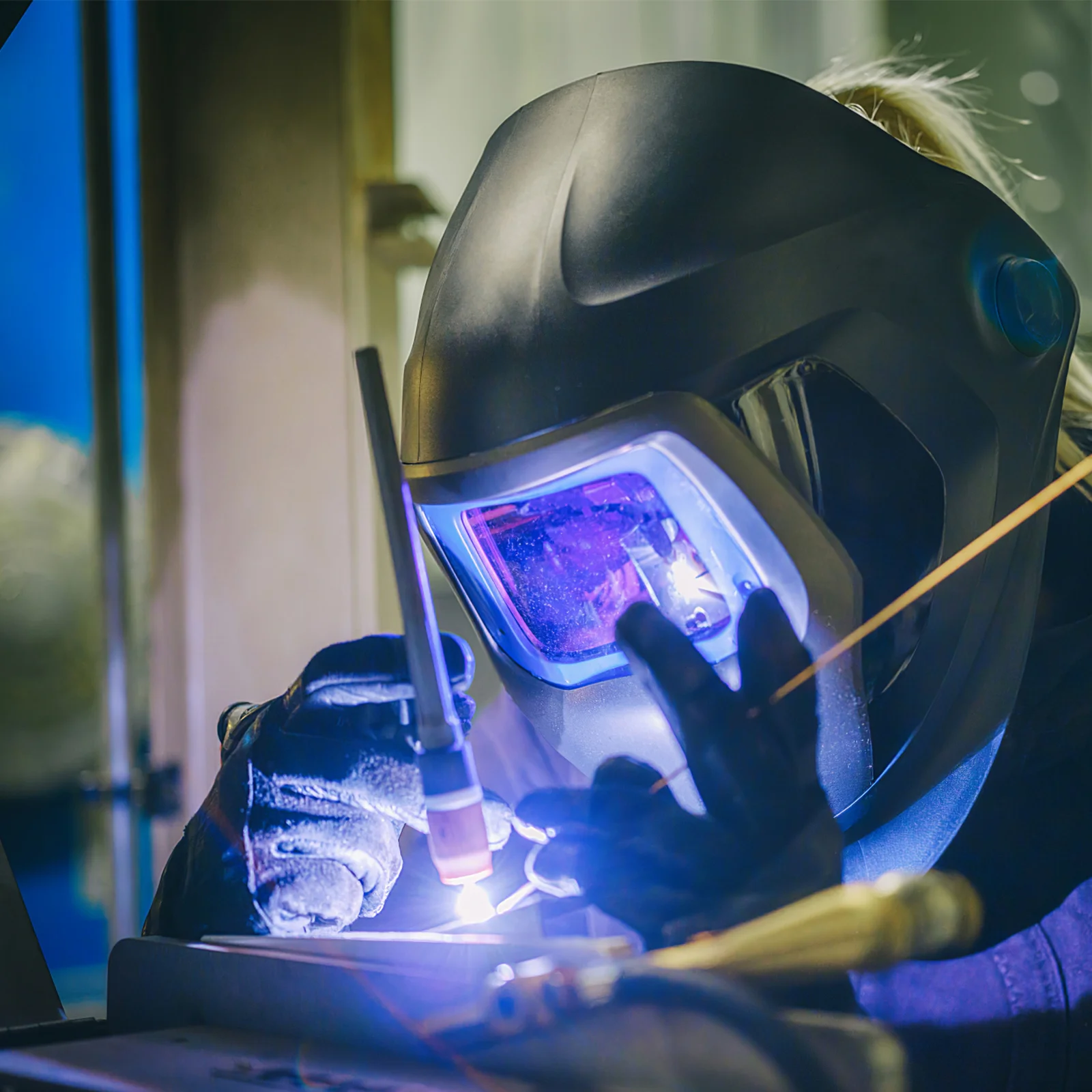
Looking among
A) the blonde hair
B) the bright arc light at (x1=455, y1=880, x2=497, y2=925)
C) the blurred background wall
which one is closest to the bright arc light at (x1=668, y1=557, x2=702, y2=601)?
the bright arc light at (x1=455, y1=880, x2=497, y2=925)

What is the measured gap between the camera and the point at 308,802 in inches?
24.0

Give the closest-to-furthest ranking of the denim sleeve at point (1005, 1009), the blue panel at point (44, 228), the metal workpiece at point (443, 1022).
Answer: the metal workpiece at point (443, 1022)
the denim sleeve at point (1005, 1009)
the blue panel at point (44, 228)

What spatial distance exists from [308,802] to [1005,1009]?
456 millimetres

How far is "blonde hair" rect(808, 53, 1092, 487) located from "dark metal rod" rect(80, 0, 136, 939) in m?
0.99

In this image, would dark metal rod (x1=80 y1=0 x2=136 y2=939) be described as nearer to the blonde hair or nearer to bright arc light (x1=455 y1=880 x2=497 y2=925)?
bright arc light (x1=455 y1=880 x2=497 y2=925)

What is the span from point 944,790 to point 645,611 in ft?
0.82

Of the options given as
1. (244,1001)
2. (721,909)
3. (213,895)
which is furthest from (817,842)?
(213,895)

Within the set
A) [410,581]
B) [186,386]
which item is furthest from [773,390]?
[186,386]

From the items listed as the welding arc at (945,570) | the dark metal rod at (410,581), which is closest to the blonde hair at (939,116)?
the welding arc at (945,570)

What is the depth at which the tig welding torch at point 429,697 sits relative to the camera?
447 millimetres

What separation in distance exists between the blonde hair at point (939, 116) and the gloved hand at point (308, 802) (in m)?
0.56

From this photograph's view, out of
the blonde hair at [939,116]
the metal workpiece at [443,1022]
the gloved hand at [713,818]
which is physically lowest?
the metal workpiece at [443,1022]

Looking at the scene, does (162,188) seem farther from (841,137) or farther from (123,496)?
(841,137)

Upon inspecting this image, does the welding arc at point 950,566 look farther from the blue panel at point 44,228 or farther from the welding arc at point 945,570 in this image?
the blue panel at point 44,228
